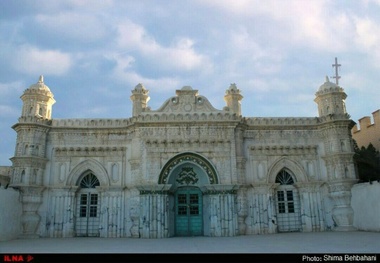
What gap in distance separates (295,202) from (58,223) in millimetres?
14428

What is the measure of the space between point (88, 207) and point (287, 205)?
12.3m

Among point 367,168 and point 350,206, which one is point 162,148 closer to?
point 350,206

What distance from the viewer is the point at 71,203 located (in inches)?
824

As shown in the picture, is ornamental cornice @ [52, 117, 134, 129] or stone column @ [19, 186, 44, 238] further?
ornamental cornice @ [52, 117, 134, 129]

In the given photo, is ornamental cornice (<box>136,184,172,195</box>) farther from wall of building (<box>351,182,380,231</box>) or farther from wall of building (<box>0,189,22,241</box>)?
wall of building (<box>351,182,380,231</box>)

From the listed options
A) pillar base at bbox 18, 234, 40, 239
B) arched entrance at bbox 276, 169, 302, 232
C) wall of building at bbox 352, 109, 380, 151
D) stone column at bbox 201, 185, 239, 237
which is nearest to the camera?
pillar base at bbox 18, 234, 40, 239

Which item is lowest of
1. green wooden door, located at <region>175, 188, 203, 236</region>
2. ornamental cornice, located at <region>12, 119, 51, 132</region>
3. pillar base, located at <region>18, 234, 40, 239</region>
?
pillar base, located at <region>18, 234, 40, 239</region>

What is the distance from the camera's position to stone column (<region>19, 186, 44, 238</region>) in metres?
19.9

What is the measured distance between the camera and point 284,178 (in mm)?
22281

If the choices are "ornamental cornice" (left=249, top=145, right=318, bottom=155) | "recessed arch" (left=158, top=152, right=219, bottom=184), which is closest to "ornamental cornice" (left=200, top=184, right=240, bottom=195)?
"recessed arch" (left=158, top=152, right=219, bottom=184)

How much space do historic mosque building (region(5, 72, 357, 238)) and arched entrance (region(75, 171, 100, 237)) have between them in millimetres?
61

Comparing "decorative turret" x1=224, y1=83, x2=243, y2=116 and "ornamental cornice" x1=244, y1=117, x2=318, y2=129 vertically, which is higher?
"decorative turret" x1=224, y1=83, x2=243, y2=116

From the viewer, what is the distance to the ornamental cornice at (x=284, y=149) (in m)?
21.9

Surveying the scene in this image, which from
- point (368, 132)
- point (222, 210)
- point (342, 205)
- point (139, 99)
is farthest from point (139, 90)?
point (368, 132)
